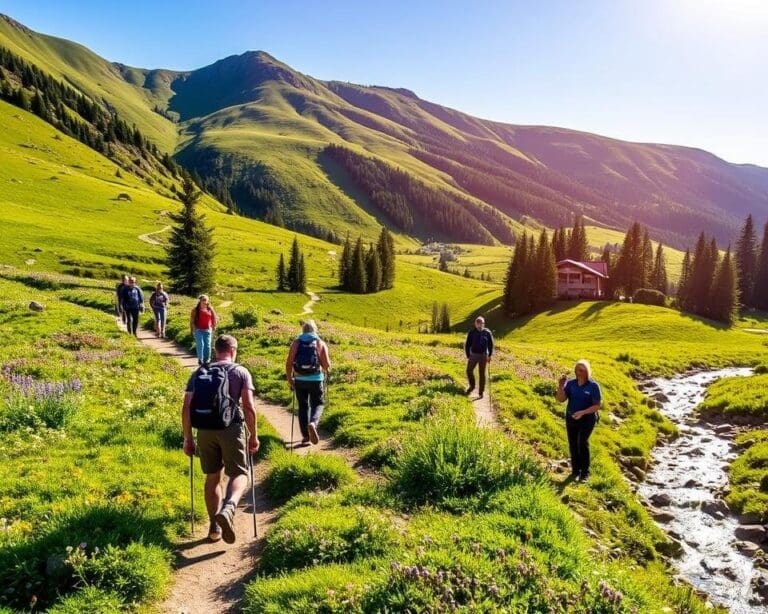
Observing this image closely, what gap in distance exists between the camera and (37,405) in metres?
12.6

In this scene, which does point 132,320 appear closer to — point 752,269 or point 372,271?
point 372,271

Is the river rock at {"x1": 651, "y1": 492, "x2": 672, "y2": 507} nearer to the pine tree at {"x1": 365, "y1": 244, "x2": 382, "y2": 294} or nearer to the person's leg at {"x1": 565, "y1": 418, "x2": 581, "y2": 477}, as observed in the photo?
the person's leg at {"x1": 565, "y1": 418, "x2": 581, "y2": 477}

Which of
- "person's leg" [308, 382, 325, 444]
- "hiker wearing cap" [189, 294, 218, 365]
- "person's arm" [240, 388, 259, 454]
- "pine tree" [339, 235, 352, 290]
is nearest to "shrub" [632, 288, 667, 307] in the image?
"pine tree" [339, 235, 352, 290]

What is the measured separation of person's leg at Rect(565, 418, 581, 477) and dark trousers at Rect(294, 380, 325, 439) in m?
6.95

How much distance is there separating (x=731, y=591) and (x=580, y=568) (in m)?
6.69

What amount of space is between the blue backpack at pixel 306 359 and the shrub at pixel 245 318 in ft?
57.6

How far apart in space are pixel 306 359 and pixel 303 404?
131cm

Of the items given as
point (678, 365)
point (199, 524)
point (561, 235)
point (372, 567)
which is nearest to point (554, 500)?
point (372, 567)

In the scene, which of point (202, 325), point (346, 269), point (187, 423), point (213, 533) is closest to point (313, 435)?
point (213, 533)

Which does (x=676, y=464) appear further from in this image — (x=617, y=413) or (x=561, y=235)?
(x=561, y=235)

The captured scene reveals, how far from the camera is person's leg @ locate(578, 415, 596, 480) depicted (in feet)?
→ 45.4

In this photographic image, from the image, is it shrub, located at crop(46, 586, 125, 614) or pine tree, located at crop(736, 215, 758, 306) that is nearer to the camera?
shrub, located at crop(46, 586, 125, 614)

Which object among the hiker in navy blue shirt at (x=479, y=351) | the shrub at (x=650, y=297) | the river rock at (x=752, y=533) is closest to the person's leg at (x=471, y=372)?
the hiker in navy blue shirt at (x=479, y=351)

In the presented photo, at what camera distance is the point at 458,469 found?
10242mm
